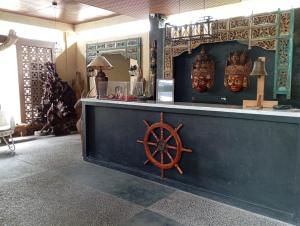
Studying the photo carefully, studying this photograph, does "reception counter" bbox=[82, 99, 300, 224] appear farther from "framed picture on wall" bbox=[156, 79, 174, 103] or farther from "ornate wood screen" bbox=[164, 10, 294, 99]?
"ornate wood screen" bbox=[164, 10, 294, 99]

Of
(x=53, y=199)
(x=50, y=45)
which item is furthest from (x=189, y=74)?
(x=50, y=45)

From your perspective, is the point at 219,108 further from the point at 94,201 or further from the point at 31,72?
the point at 31,72

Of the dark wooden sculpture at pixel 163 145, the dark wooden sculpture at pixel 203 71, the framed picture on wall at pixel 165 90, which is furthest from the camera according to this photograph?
the dark wooden sculpture at pixel 203 71

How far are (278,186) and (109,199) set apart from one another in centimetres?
178

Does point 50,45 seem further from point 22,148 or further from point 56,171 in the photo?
point 56,171

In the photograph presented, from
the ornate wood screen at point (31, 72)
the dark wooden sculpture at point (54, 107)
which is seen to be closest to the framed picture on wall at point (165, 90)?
the dark wooden sculpture at point (54, 107)

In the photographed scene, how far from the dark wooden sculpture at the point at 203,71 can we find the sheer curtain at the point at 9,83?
4.25 metres

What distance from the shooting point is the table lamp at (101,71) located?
380 cm

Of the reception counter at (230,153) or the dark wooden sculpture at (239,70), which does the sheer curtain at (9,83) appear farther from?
the dark wooden sculpture at (239,70)

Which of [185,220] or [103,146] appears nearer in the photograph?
[185,220]

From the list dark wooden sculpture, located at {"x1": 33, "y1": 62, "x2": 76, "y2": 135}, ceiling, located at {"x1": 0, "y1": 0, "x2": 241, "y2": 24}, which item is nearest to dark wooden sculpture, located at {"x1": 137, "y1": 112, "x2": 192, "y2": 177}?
ceiling, located at {"x1": 0, "y1": 0, "x2": 241, "y2": 24}

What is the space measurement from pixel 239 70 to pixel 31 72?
5.06m

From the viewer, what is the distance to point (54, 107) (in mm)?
6367

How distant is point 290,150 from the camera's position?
2.37 meters
